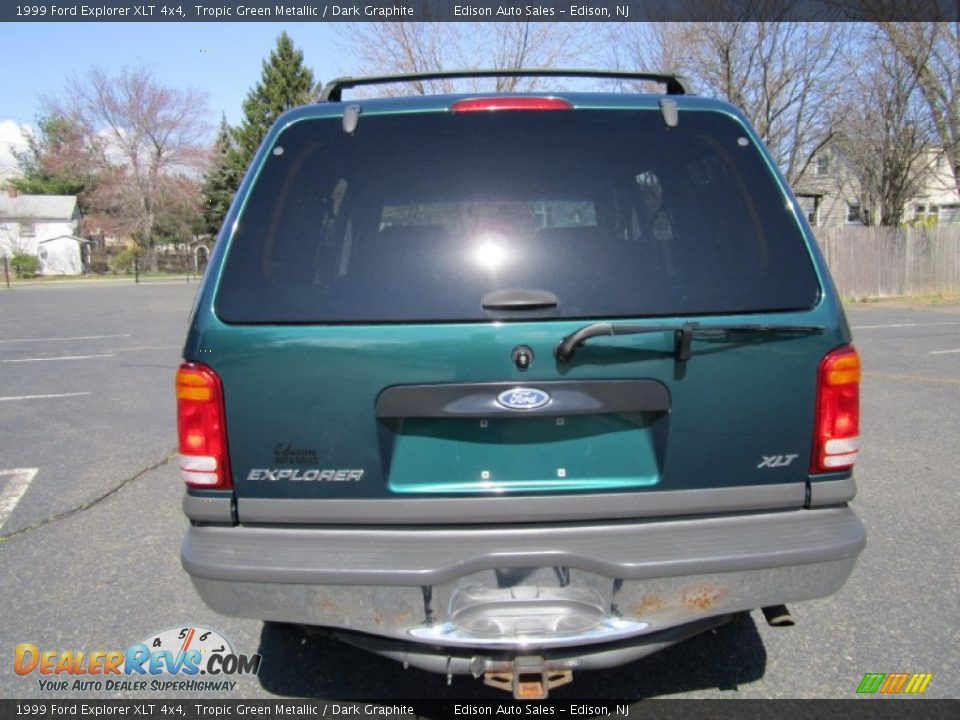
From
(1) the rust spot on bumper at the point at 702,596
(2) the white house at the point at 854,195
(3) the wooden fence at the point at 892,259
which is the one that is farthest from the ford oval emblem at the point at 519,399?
(2) the white house at the point at 854,195

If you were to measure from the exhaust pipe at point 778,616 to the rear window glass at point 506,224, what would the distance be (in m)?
1.02

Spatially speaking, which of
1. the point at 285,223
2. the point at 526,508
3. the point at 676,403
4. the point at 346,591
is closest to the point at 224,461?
the point at 346,591

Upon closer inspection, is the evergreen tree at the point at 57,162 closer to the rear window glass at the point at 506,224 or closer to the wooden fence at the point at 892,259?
the wooden fence at the point at 892,259

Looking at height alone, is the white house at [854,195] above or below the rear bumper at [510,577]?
above

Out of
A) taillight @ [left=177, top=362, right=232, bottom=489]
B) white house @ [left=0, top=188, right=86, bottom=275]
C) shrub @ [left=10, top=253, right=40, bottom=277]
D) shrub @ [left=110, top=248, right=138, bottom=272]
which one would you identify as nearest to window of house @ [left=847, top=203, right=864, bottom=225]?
taillight @ [left=177, top=362, right=232, bottom=489]

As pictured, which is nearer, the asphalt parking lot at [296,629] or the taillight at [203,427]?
the taillight at [203,427]

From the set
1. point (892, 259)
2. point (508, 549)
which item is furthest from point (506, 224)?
point (892, 259)

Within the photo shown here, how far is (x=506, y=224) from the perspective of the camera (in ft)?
7.45

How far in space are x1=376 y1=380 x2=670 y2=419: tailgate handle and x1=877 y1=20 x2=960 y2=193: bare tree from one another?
22248 mm

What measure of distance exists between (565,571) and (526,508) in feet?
0.68

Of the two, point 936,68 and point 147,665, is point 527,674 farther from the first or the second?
point 936,68

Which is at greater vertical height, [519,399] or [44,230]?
[44,230]

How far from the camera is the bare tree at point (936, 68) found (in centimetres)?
2005

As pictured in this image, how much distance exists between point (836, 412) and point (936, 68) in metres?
23.3
